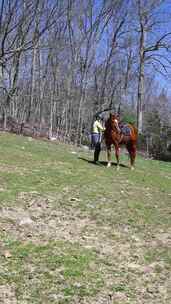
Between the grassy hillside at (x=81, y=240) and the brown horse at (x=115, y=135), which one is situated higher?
the brown horse at (x=115, y=135)

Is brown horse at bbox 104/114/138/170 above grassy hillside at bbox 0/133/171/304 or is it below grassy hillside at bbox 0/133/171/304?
above

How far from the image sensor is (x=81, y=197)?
384 inches

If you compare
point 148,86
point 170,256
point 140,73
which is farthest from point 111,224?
point 148,86

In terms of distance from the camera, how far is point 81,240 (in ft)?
23.7

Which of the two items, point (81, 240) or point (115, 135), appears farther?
point (115, 135)

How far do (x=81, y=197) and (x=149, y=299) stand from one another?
435 cm

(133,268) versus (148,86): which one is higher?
(148,86)

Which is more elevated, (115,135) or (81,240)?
(115,135)

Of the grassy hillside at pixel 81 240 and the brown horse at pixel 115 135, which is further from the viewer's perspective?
the brown horse at pixel 115 135

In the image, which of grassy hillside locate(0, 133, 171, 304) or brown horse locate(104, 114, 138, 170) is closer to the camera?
grassy hillside locate(0, 133, 171, 304)

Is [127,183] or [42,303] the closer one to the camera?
[42,303]

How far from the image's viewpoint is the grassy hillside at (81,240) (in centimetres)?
561

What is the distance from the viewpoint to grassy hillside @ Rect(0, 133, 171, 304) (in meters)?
5.61

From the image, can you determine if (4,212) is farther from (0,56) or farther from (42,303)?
(0,56)
